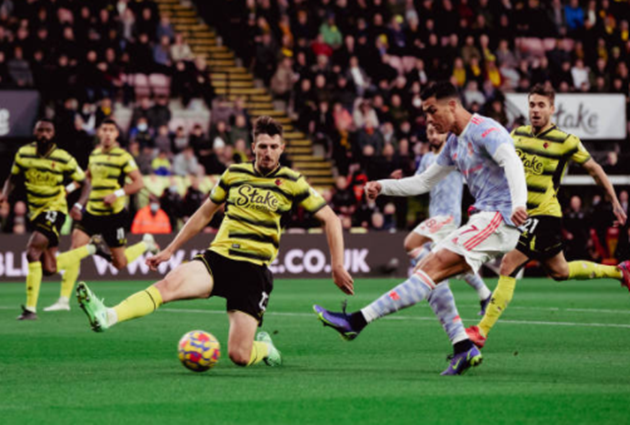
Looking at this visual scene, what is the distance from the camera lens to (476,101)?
1181 inches

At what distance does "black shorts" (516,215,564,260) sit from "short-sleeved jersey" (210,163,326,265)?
2957 mm

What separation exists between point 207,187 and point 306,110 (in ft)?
13.7

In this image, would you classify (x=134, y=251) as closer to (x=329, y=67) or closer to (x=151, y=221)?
(x=151, y=221)

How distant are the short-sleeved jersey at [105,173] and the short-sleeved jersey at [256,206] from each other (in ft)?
24.0

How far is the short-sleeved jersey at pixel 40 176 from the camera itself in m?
15.8

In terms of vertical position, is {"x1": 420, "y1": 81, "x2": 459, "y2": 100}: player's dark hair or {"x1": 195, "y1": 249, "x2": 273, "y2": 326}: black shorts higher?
{"x1": 420, "y1": 81, "x2": 459, "y2": 100}: player's dark hair

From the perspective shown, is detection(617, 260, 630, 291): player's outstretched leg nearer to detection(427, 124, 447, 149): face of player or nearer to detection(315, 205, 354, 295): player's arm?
detection(427, 124, 447, 149): face of player

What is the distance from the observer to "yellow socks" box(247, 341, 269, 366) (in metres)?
9.66

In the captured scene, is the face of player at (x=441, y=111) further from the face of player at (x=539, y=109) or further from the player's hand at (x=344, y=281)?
the face of player at (x=539, y=109)

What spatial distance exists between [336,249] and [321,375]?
921 mm

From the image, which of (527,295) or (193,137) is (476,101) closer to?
(193,137)

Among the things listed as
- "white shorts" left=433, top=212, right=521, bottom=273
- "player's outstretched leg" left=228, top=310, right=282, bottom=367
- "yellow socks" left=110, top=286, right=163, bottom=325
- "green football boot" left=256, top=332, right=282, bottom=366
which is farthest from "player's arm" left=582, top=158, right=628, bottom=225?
"yellow socks" left=110, top=286, right=163, bottom=325

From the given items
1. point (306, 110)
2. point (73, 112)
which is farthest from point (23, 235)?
point (306, 110)

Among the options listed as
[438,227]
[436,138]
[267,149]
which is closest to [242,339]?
[267,149]
